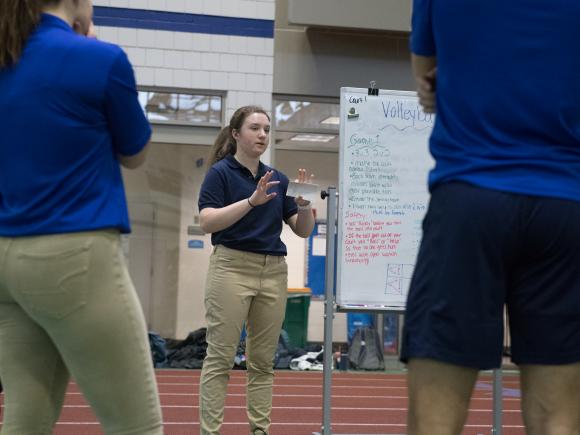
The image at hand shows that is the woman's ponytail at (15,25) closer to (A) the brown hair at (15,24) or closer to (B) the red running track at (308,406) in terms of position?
(A) the brown hair at (15,24)

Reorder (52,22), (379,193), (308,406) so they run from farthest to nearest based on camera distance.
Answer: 1. (308,406)
2. (379,193)
3. (52,22)

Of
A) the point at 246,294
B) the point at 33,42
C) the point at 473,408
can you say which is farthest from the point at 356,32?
the point at 33,42

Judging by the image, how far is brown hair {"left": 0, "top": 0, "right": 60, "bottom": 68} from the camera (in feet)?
7.75

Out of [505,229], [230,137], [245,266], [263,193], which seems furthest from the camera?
[230,137]

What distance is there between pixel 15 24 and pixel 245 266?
275 cm

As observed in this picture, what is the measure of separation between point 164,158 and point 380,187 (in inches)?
261

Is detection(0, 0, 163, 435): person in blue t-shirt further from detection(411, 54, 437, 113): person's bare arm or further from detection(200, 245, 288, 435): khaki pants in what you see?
detection(200, 245, 288, 435): khaki pants

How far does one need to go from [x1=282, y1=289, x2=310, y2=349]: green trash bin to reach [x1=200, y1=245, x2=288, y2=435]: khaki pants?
645 cm

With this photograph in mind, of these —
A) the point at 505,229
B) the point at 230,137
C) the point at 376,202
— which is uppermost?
the point at 230,137

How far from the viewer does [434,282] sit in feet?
6.82

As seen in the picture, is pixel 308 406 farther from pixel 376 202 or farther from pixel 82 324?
pixel 82 324

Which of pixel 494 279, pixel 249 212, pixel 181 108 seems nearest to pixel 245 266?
pixel 249 212

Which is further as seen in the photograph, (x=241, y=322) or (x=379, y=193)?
(x=379, y=193)

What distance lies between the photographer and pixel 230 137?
17.7 ft
